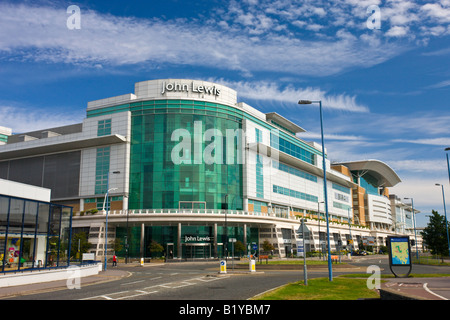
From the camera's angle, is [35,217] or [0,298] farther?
[35,217]

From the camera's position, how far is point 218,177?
7819cm

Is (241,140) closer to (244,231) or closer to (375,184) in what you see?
(244,231)

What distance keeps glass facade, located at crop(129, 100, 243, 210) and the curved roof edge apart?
294 ft

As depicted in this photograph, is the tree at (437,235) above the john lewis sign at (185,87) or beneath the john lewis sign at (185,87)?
beneath

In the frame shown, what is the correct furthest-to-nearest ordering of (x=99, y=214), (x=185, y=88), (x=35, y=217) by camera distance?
(x=185, y=88) → (x=99, y=214) → (x=35, y=217)

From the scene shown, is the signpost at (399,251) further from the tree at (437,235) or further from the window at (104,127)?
the window at (104,127)

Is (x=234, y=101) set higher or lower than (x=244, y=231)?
higher

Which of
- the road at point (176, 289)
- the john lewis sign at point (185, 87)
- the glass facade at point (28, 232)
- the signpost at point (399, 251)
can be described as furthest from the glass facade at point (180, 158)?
the signpost at point (399, 251)

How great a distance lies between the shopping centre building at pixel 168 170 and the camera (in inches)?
2881

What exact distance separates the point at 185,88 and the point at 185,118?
6.63 meters

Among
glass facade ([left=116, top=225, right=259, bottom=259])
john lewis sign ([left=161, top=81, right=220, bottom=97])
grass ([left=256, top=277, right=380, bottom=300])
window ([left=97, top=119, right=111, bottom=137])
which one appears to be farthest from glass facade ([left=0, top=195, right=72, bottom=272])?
john lewis sign ([left=161, top=81, right=220, bottom=97])

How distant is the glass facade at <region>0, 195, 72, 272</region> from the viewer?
26.3 metres

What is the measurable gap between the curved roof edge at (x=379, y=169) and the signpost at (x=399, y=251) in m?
135
